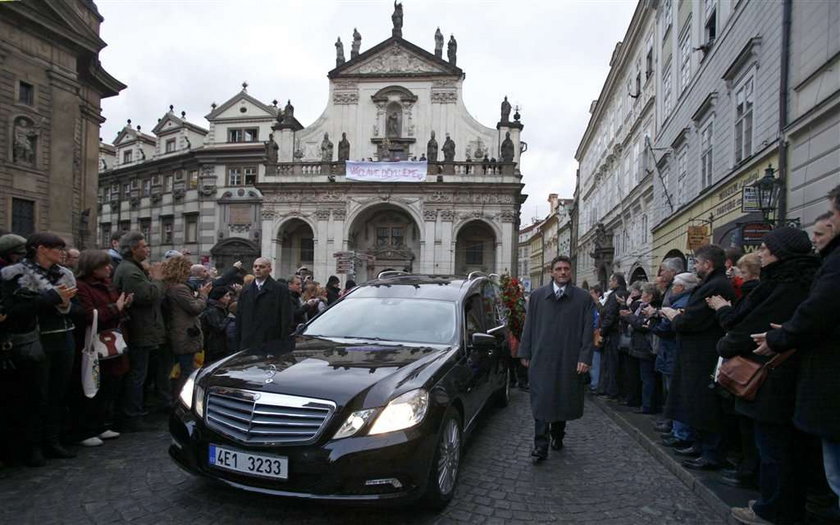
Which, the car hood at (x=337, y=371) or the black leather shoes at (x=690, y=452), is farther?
the black leather shoes at (x=690, y=452)

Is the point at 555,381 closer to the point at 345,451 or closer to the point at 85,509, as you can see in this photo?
the point at 345,451

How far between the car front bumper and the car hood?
0.28 metres

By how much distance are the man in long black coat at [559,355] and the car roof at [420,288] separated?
0.91 m

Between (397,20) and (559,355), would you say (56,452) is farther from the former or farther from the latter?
(397,20)

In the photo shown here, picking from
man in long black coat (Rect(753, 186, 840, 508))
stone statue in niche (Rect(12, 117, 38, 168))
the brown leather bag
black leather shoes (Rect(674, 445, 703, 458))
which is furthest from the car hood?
stone statue in niche (Rect(12, 117, 38, 168))

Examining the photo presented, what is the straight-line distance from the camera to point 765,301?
11.3ft

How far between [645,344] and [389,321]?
3.82 meters

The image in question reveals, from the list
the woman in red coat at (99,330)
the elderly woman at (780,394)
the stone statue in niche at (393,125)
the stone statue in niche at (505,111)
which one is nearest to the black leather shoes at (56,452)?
the woman in red coat at (99,330)

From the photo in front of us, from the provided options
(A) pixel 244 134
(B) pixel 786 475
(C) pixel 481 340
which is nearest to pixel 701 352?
(B) pixel 786 475

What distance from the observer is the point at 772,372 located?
3.39 metres

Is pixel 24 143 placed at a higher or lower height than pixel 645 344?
higher

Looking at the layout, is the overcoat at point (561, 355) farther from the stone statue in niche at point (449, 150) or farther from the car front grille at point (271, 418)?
the stone statue in niche at point (449, 150)

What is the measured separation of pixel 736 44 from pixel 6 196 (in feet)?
82.3

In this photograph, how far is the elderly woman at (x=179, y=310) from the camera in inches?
238
